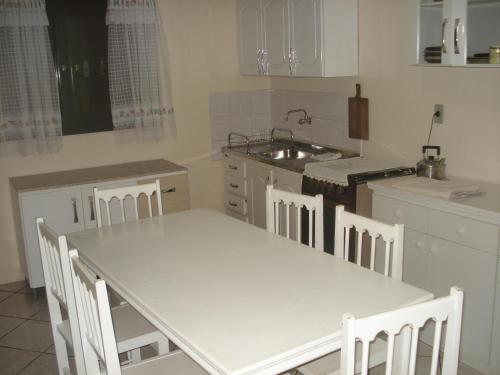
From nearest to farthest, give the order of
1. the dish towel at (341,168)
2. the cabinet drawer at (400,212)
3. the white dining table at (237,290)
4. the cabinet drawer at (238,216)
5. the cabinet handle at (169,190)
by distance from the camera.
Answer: the white dining table at (237,290) → the cabinet drawer at (400,212) → the dish towel at (341,168) → the cabinet handle at (169,190) → the cabinet drawer at (238,216)

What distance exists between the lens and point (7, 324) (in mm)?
3609

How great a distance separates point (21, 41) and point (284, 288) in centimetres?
291

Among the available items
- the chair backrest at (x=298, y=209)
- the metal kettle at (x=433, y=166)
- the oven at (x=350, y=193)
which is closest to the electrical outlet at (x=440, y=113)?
the metal kettle at (x=433, y=166)

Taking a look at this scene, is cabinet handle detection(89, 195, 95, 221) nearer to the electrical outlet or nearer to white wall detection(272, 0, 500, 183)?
white wall detection(272, 0, 500, 183)

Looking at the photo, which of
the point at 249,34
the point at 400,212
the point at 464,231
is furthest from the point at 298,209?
the point at 249,34

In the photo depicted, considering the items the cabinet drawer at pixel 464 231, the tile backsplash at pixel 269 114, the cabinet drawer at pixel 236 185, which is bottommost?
the cabinet drawer at pixel 236 185

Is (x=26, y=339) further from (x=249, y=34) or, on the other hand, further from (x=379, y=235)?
(x=249, y=34)

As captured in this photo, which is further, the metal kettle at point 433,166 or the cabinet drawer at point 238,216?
the cabinet drawer at point 238,216

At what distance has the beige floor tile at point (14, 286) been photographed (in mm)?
4153

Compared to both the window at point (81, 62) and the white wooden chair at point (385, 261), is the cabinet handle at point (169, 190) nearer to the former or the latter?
the window at point (81, 62)

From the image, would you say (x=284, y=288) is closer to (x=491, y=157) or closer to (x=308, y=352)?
(x=308, y=352)

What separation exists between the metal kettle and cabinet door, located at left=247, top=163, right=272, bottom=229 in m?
1.20

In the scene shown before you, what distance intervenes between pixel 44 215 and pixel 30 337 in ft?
2.75

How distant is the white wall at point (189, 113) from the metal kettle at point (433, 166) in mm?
2039
